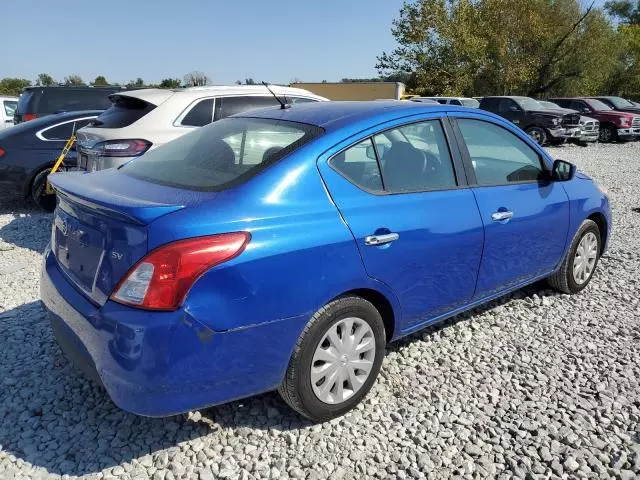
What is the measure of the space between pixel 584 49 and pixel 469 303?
3699 centimetres

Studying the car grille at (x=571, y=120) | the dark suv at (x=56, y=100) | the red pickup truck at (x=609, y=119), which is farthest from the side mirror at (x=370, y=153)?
the red pickup truck at (x=609, y=119)

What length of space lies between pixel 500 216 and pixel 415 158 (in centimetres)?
73

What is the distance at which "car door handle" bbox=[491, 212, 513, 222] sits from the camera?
3.47 meters

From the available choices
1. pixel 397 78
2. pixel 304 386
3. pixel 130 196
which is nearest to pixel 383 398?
pixel 304 386

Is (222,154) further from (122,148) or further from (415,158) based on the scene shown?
(122,148)

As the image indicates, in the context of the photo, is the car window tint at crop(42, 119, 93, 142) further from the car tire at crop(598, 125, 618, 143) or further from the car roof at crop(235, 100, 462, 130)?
the car tire at crop(598, 125, 618, 143)

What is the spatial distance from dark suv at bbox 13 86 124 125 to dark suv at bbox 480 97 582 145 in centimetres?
1272

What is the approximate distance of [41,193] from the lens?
773 centimetres

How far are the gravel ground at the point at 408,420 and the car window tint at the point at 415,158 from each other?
115cm

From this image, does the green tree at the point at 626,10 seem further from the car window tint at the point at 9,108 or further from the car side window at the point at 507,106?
the car window tint at the point at 9,108

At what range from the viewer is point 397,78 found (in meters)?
35.1

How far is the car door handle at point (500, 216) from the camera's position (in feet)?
11.4

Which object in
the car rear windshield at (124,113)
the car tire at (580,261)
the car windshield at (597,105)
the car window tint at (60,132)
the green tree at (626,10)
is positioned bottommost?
the car tire at (580,261)

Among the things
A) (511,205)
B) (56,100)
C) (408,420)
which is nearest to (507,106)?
(56,100)
